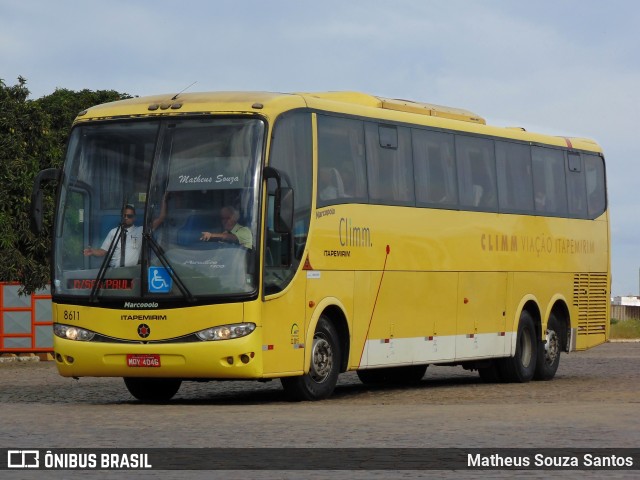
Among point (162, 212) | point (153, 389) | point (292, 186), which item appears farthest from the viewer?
point (153, 389)

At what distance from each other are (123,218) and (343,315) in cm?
339

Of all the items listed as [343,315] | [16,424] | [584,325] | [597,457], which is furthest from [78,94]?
[597,457]

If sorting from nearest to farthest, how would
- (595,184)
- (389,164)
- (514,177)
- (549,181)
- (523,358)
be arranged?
(389,164) → (514,177) → (523,358) → (549,181) → (595,184)

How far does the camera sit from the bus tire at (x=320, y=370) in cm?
2061

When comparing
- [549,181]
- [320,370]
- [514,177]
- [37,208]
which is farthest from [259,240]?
[549,181]

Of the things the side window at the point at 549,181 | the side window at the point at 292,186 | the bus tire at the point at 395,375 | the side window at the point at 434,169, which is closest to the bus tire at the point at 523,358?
the bus tire at the point at 395,375

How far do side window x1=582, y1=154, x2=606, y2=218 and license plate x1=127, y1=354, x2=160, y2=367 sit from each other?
12.5 m

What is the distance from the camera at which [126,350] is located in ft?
64.0

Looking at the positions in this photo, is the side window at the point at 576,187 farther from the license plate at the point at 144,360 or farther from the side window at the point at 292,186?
the license plate at the point at 144,360

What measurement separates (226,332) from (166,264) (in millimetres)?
1088

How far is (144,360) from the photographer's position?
19438 mm

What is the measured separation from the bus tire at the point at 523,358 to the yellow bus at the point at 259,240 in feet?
5.65

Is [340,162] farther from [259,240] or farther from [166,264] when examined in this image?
[166,264]

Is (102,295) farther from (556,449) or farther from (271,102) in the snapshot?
(556,449)
